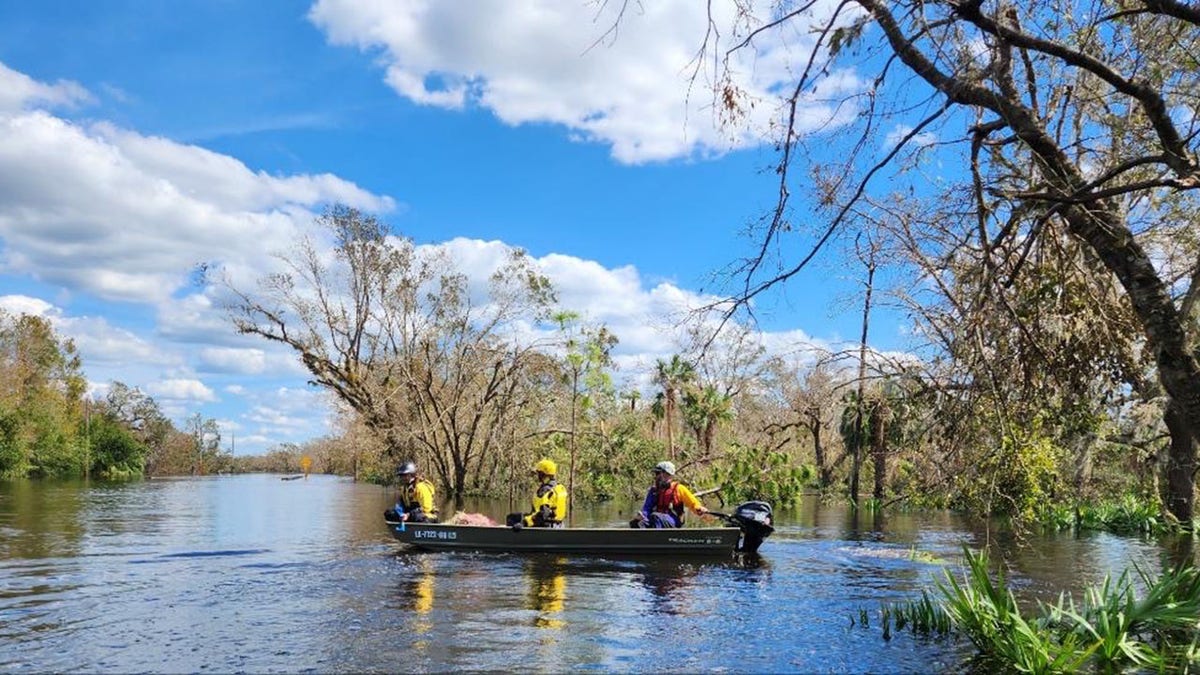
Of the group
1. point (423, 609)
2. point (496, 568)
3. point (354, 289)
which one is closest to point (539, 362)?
point (354, 289)

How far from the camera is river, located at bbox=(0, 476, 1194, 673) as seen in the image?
9.22 metres

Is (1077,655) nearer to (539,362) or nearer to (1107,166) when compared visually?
(1107,166)

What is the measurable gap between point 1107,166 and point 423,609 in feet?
30.8

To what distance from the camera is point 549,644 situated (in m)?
9.86

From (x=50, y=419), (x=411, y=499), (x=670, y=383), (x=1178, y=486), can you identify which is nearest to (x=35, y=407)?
(x=50, y=419)

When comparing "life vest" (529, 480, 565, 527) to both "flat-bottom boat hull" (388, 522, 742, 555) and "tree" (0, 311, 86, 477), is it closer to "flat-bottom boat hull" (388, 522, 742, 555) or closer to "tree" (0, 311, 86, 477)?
"flat-bottom boat hull" (388, 522, 742, 555)

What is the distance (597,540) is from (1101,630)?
10.5 meters

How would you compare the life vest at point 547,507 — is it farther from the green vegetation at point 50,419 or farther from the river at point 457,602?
the green vegetation at point 50,419

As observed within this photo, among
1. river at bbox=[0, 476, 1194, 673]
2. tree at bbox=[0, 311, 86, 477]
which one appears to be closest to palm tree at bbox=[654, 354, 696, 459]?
river at bbox=[0, 476, 1194, 673]

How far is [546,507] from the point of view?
57.6ft

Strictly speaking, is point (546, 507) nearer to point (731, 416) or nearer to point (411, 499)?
point (411, 499)

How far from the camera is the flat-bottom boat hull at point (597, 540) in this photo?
17.0m

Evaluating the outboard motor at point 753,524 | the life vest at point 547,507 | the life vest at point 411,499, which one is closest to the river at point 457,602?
the outboard motor at point 753,524

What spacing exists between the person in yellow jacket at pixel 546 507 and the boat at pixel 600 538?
0.29 m
